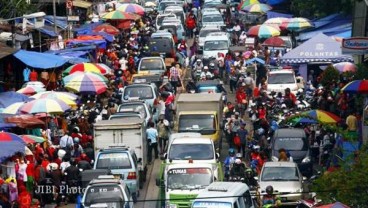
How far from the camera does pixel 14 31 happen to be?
50.7 m

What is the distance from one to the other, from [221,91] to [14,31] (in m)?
8.56

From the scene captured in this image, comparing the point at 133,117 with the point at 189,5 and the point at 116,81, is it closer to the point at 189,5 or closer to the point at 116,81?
the point at 116,81

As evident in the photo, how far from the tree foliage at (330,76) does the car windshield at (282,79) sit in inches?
58.4

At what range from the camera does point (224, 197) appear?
2872 centimetres

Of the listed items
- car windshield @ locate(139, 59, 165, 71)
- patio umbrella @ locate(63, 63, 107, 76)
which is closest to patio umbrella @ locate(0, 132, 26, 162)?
patio umbrella @ locate(63, 63, 107, 76)

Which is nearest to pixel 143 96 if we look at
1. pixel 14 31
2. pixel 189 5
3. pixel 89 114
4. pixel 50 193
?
pixel 89 114

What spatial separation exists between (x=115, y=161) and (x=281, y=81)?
1573 cm

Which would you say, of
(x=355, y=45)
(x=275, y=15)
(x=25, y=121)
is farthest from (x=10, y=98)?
(x=275, y=15)

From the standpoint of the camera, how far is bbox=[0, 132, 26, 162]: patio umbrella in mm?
33219

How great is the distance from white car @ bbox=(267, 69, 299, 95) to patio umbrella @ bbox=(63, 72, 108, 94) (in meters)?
7.03

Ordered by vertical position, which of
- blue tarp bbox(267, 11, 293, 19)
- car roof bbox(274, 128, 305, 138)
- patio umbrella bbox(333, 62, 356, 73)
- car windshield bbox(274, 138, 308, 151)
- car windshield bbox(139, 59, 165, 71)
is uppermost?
patio umbrella bbox(333, 62, 356, 73)

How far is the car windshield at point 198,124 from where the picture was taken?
41.2 meters

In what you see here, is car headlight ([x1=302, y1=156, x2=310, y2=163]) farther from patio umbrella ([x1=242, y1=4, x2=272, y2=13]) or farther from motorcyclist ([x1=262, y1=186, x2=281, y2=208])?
patio umbrella ([x1=242, y1=4, x2=272, y2=13])

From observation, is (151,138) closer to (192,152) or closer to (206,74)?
(192,152)
